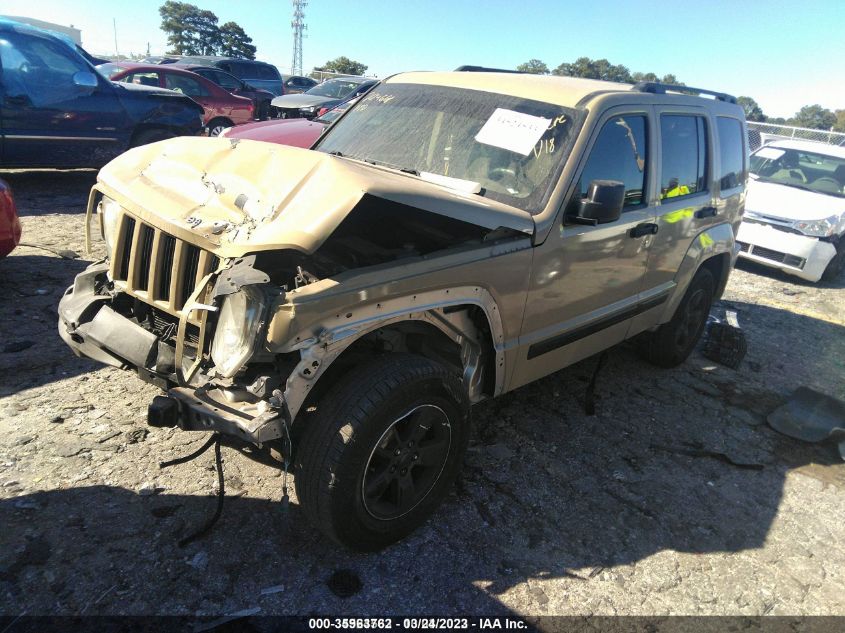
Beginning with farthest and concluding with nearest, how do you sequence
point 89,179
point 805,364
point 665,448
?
point 89,179
point 805,364
point 665,448

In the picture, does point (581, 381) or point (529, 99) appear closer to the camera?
point (529, 99)

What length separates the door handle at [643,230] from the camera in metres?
3.50

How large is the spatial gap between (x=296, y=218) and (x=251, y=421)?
2.56 feet

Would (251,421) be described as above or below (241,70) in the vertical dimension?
below

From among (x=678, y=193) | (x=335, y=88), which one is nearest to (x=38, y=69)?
(x=678, y=193)

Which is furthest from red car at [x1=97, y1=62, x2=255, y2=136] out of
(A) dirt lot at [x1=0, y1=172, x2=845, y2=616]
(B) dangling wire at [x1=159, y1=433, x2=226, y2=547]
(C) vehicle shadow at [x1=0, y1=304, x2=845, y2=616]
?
(B) dangling wire at [x1=159, y1=433, x2=226, y2=547]

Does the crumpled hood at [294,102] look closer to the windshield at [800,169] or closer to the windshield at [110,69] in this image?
the windshield at [110,69]

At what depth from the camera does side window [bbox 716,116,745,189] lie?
4508 millimetres

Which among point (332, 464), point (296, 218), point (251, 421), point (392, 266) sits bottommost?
point (332, 464)

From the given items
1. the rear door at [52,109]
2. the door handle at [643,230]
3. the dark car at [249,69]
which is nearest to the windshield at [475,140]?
the door handle at [643,230]

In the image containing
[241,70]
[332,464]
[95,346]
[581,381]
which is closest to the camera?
[332,464]

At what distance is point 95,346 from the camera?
2.62 m

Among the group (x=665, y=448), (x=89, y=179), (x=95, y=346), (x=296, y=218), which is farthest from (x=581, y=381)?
(x=89, y=179)

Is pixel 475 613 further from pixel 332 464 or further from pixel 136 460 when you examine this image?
pixel 136 460
